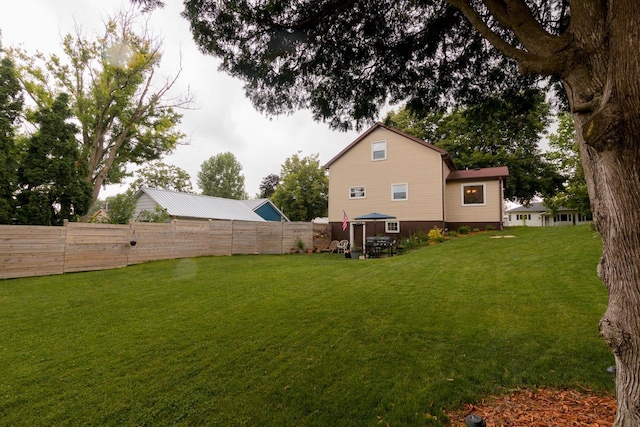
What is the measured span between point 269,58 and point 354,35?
4.71 ft

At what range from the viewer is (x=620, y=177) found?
172cm

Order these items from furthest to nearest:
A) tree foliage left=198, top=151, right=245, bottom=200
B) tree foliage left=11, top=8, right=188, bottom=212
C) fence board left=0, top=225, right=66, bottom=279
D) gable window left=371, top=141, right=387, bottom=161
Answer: tree foliage left=198, top=151, right=245, bottom=200
gable window left=371, top=141, right=387, bottom=161
tree foliage left=11, top=8, right=188, bottom=212
fence board left=0, top=225, right=66, bottom=279

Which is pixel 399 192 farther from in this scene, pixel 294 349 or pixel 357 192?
pixel 294 349

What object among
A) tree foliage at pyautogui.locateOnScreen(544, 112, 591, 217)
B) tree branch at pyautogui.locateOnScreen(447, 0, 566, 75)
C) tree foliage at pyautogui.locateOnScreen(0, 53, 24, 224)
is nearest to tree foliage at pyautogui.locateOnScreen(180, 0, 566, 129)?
tree branch at pyautogui.locateOnScreen(447, 0, 566, 75)

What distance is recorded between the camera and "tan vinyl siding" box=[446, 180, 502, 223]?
16.4 meters

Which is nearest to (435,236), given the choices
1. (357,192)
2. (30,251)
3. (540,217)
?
(357,192)

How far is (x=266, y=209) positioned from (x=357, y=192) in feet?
51.5

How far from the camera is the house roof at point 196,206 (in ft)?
71.5

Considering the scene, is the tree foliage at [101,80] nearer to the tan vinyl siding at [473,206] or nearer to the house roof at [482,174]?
the house roof at [482,174]

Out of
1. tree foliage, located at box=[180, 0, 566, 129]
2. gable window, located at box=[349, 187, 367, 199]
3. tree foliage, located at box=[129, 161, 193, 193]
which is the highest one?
tree foliage, located at box=[129, 161, 193, 193]

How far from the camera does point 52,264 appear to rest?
9.54m

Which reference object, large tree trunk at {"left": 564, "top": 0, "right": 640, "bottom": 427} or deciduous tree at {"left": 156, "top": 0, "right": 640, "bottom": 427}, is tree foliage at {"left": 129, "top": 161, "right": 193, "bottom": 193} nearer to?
deciduous tree at {"left": 156, "top": 0, "right": 640, "bottom": 427}

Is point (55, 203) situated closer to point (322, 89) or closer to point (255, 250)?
point (255, 250)

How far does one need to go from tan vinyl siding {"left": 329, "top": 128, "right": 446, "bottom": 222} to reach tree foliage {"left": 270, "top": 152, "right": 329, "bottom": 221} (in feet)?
45.3
